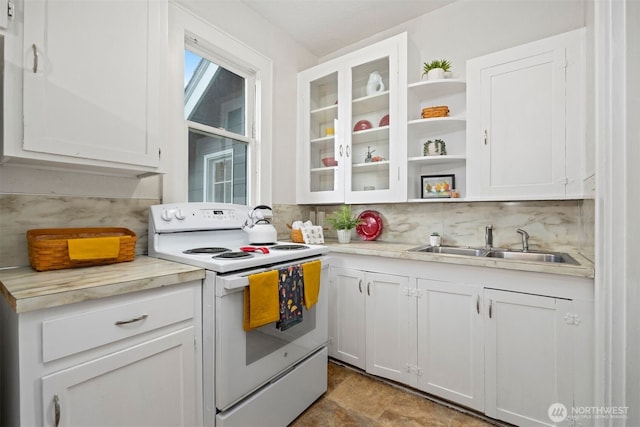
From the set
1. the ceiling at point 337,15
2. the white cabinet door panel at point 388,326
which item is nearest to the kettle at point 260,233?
the white cabinet door panel at point 388,326

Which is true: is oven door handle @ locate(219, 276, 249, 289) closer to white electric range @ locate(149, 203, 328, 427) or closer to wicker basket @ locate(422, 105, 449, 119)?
white electric range @ locate(149, 203, 328, 427)

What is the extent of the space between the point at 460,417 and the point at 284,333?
3.73 feet

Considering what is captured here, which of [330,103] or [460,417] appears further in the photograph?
[330,103]

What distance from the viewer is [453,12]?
2273 millimetres

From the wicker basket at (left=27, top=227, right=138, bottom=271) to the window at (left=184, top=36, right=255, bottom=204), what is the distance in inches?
26.5

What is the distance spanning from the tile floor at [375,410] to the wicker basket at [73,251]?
4.25 ft

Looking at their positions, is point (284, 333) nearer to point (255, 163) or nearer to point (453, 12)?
point (255, 163)

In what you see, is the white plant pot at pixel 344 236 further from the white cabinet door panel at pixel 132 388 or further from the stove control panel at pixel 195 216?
the white cabinet door panel at pixel 132 388

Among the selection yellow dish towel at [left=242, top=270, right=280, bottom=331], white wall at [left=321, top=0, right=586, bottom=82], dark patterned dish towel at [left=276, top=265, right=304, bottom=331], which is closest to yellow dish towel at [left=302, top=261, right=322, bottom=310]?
dark patterned dish towel at [left=276, top=265, right=304, bottom=331]

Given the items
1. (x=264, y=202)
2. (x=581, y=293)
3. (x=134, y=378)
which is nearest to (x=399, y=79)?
(x=264, y=202)

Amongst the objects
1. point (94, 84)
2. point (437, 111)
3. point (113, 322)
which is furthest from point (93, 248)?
point (437, 111)

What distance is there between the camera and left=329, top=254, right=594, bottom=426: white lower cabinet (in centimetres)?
142

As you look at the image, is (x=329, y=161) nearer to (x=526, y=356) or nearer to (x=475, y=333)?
(x=475, y=333)

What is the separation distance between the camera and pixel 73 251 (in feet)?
3.97
